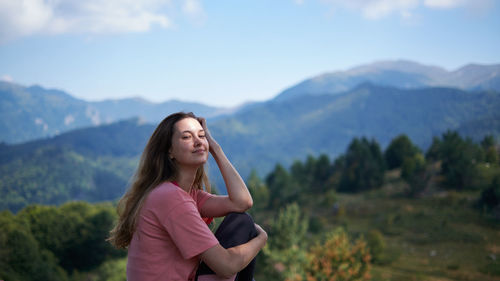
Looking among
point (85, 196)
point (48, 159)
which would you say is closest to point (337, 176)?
point (85, 196)

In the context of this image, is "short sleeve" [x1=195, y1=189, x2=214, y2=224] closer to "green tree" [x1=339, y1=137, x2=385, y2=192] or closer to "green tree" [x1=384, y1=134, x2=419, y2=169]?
"green tree" [x1=339, y1=137, x2=385, y2=192]

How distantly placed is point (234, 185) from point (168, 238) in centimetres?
76

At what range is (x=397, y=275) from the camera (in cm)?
2889

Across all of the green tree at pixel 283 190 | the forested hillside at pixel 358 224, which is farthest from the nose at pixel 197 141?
the green tree at pixel 283 190

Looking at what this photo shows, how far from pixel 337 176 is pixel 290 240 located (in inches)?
1718

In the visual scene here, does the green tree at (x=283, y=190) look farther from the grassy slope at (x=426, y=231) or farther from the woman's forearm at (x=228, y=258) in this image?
the woman's forearm at (x=228, y=258)

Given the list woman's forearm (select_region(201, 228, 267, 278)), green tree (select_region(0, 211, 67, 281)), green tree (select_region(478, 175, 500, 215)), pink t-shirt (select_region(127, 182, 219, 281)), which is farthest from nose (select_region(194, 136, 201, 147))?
green tree (select_region(478, 175, 500, 215))

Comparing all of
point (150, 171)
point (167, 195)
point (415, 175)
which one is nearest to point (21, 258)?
point (150, 171)

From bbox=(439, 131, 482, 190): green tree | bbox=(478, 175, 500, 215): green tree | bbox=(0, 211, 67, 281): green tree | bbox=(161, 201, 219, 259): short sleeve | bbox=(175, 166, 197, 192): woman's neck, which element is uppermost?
bbox=(175, 166, 197, 192): woman's neck

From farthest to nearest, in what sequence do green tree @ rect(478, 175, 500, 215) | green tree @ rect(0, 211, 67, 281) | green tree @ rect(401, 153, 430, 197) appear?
1. green tree @ rect(401, 153, 430, 197)
2. green tree @ rect(478, 175, 500, 215)
3. green tree @ rect(0, 211, 67, 281)

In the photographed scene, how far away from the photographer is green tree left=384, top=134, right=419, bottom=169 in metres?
66.6

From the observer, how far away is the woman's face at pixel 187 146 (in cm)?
312

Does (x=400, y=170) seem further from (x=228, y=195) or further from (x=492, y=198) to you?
(x=228, y=195)

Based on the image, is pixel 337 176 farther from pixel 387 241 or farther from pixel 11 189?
pixel 11 189
